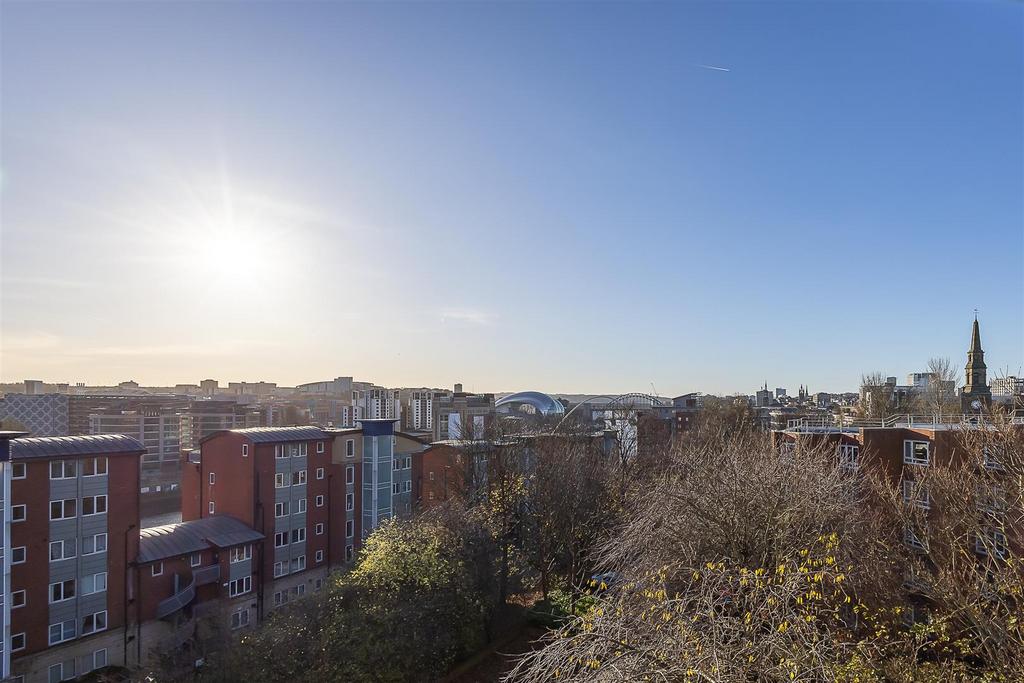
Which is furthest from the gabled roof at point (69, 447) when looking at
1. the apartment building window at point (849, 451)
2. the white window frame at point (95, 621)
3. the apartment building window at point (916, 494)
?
the apartment building window at point (849, 451)

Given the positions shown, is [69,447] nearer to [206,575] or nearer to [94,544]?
[94,544]

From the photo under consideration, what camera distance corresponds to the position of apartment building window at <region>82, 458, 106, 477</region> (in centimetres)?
2075

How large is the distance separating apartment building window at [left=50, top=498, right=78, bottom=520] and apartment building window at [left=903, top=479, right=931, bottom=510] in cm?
2538

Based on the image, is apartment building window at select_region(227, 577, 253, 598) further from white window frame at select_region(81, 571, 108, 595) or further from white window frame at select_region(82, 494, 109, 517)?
white window frame at select_region(82, 494, 109, 517)

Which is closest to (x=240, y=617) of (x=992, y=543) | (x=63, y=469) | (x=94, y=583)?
(x=94, y=583)

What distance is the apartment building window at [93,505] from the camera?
2067 centimetres

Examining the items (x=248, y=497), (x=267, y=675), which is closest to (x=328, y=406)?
(x=248, y=497)

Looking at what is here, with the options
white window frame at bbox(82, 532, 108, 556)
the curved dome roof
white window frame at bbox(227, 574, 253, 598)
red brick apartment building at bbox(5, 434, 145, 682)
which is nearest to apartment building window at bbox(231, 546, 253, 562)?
white window frame at bbox(227, 574, 253, 598)

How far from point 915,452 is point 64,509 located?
31.6 meters

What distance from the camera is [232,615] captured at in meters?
25.2

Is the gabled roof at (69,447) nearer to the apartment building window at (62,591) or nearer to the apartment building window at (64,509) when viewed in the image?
the apartment building window at (64,509)

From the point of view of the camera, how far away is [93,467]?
21.0 m

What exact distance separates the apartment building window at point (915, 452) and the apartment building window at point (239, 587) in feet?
91.7

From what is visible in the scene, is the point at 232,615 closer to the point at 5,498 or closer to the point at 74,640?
the point at 74,640
